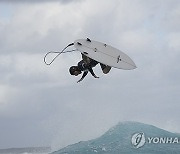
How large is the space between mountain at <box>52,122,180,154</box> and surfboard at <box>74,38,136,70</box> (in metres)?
65.1

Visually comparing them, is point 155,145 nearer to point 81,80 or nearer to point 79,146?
point 79,146

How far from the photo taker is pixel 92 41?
28.6 metres

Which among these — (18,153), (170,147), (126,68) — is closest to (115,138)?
(170,147)

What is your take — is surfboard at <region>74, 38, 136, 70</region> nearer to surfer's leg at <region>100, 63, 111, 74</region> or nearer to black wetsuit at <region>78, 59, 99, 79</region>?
black wetsuit at <region>78, 59, 99, 79</region>

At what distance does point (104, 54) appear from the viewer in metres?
28.4

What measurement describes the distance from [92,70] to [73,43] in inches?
63.7

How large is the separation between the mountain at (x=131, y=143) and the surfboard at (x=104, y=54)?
214 ft

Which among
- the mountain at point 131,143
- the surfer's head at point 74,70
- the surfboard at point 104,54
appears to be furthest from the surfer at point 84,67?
the mountain at point 131,143

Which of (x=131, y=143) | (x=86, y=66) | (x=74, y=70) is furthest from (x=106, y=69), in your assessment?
(x=131, y=143)

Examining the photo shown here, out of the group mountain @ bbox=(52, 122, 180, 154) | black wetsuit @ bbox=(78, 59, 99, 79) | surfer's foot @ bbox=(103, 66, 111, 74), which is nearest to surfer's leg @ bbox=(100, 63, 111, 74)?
surfer's foot @ bbox=(103, 66, 111, 74)

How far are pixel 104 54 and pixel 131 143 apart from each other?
73.9m

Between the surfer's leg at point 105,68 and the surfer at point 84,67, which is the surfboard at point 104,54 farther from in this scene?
the surfer's leg at point 105,68

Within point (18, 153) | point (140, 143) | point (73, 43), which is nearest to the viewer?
point (73, 43)

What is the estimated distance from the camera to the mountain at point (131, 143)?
97.0 m
